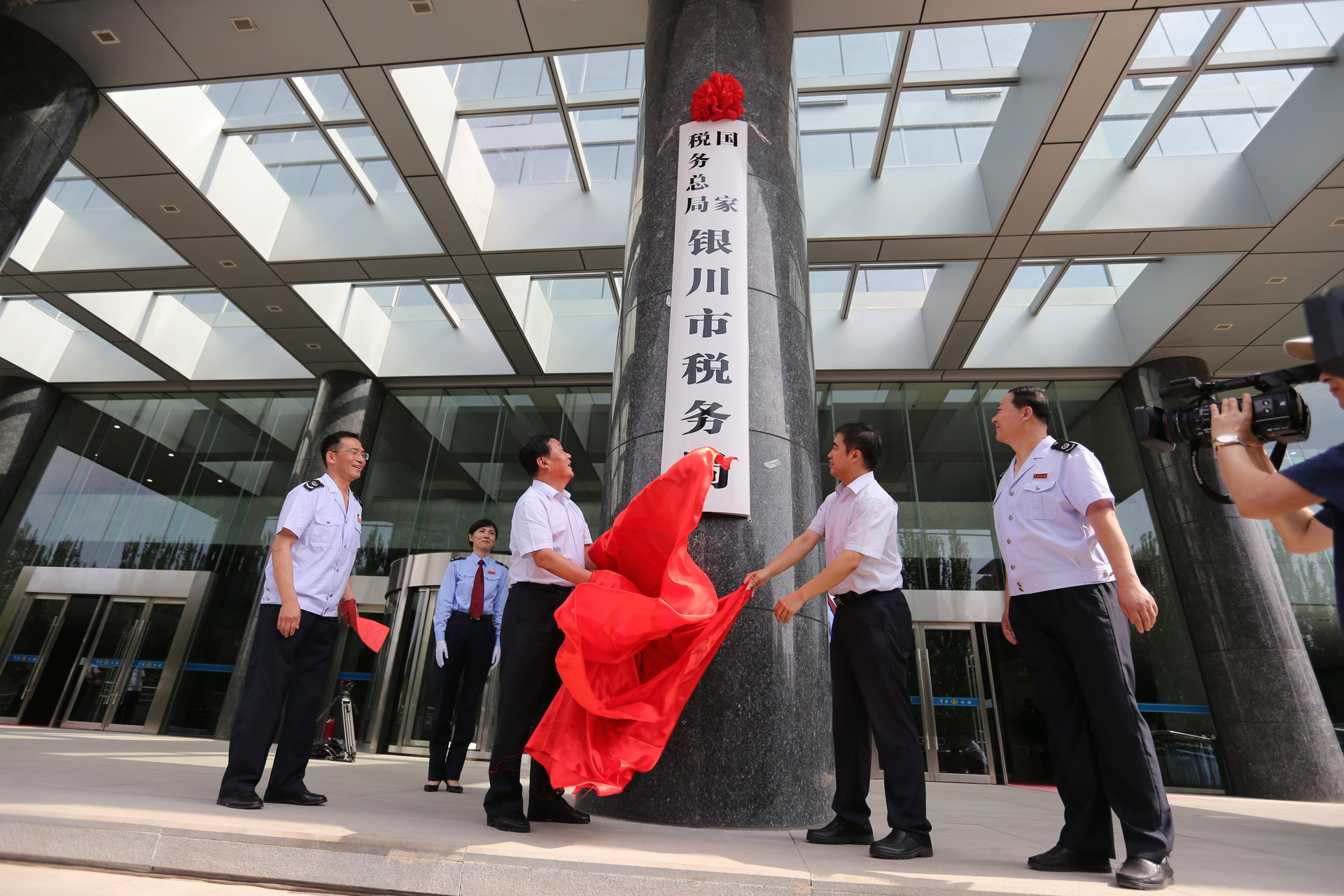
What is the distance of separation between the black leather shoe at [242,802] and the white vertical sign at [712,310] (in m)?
2.17

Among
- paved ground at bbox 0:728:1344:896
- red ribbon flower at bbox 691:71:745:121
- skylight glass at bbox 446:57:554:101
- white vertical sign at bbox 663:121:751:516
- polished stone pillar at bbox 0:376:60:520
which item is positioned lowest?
paved ground at bbox 0:728:1344:896

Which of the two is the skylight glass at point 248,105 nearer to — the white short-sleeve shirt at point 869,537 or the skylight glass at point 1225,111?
the white short-sleeve shirt at point 869,537

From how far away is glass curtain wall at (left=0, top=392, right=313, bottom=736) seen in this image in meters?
11.6

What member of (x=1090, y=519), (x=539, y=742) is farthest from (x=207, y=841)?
(x=1090, y=519)

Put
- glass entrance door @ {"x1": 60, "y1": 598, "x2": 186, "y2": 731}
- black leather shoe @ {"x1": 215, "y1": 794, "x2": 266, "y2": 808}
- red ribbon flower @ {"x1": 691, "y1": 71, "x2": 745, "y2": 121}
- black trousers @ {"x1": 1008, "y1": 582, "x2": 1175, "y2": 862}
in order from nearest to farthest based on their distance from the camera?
black trousers @ {"x1": 1008, "y1": 582, "x2": 1175, "y2": 862} < black leather shoe @ {"x1": 215, "y1": 794, "x2": 266, "y2": 808} < red ribbon flower @ {"x1": 691, "y1": 71, "x2": 745, "y2": 121} < glass entrance door @ {"x1": 60, "y1": 598, "x2": 186, "y2": 731}

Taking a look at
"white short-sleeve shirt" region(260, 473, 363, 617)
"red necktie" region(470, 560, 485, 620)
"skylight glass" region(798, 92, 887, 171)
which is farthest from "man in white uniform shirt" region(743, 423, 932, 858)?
"skylight glass" region(798, 92, 887, 171)

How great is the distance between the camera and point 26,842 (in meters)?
2.06

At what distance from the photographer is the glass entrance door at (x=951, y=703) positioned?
9055 millimetres

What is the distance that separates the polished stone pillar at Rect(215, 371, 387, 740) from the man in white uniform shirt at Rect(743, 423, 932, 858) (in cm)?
937

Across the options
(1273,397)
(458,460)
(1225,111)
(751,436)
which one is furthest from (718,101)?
(458,460)

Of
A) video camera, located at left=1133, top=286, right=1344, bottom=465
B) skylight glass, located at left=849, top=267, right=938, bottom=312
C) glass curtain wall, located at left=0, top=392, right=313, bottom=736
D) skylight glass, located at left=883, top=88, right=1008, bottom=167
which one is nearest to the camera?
video camera, located at left=1133, top=286, right=1344, bottom=465

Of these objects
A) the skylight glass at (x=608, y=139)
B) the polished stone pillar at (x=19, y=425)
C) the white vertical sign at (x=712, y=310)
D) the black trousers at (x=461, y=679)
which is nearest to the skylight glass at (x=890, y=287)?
the skylight glass at (x=608, y=139)

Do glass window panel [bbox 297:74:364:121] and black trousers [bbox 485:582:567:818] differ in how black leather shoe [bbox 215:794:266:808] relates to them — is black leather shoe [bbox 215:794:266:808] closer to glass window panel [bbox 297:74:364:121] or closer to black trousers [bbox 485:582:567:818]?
black trousers [bbox 485:582:567:818]

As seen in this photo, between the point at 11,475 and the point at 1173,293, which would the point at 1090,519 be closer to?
the point at 1173,293
